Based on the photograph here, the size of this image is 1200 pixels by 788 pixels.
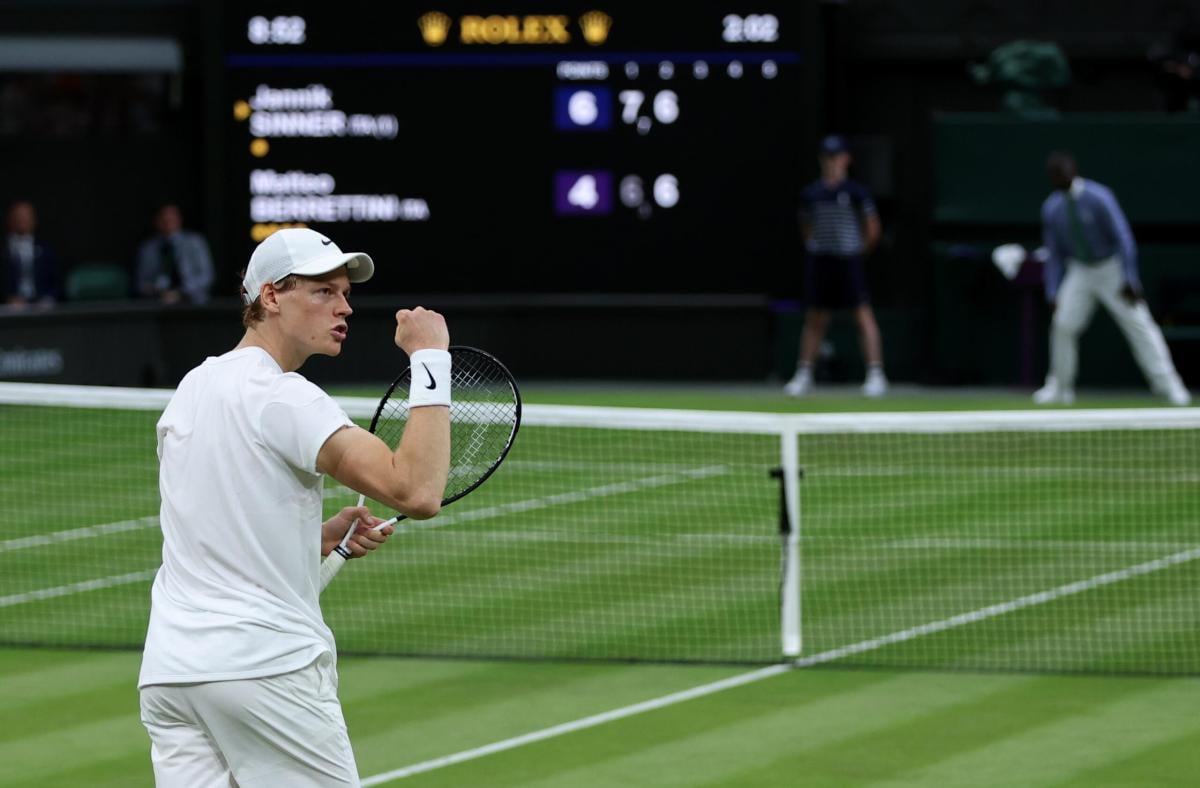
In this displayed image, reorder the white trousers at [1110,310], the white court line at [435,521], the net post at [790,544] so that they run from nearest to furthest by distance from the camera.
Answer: the net post at [790,544] < the white court line at [435,521] < the white trousers at [1110,310]

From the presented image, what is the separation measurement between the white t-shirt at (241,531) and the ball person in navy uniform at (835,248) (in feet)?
45.0

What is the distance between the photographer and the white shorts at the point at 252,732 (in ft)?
14.4

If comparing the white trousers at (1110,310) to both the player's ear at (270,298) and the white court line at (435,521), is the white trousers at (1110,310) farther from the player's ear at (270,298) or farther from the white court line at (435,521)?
the player's ear at (270,298)

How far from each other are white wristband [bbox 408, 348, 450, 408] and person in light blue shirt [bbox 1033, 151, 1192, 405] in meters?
13.0

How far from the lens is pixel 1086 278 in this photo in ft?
56.4

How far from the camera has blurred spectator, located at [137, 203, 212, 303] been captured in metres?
18.9

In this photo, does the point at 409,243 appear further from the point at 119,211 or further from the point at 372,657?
the point at 372,657

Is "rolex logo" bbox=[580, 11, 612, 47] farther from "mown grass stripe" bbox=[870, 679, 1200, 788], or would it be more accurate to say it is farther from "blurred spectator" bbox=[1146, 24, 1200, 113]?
"mown grass stripe" bbox=[870, 679, 1200, 788]

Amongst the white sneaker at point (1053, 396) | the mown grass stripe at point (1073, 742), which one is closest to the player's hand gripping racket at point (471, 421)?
the mown grass stripe at point (1073, 742)

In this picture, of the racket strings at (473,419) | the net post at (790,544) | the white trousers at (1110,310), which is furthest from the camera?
the white trousers at (1110,310)

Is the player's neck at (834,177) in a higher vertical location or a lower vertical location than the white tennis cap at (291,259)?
higher

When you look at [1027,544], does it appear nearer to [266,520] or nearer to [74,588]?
[74,588]

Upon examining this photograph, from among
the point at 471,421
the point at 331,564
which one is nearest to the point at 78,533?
the point at 471,421

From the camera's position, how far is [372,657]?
8.95 meters
